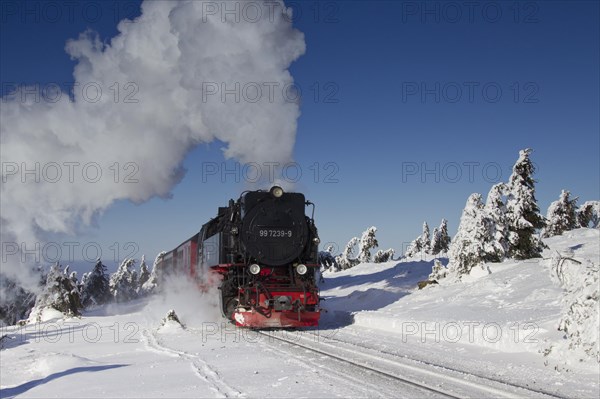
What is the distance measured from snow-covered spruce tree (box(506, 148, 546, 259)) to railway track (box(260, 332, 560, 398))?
19.2m

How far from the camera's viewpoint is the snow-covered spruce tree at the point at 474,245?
23062 millimetres

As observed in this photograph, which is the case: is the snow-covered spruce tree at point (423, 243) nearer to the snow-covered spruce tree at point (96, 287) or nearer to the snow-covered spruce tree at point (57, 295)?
the snow-covered spruce tree at point (96, 287)

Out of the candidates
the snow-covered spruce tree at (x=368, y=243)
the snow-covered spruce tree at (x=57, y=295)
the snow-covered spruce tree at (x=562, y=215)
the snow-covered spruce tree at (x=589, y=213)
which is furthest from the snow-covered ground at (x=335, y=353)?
the snow-covered spruce tree at (x=589, y=213)

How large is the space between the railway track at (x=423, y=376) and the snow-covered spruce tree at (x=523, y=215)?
1917cm

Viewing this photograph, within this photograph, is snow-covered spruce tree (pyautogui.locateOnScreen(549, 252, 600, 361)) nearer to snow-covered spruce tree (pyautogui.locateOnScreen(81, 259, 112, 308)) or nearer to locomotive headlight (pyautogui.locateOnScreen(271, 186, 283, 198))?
locomotive headlight (pyautogui.locateOnScreen(271, 186, 283, 198))

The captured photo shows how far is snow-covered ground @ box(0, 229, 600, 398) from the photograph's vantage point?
6.66 meters

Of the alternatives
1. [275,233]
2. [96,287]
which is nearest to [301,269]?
[275,233]

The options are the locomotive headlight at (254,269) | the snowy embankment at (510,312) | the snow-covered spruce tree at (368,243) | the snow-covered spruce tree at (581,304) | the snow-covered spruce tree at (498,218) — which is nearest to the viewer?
the snow-covered spruce tree at (581,304)

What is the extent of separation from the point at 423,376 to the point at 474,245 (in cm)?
1745

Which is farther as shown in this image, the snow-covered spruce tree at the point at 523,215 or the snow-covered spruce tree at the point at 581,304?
the snow-covered spruce tree at the point at 523,215

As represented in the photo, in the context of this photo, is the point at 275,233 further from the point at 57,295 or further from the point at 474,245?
the point at 57,295

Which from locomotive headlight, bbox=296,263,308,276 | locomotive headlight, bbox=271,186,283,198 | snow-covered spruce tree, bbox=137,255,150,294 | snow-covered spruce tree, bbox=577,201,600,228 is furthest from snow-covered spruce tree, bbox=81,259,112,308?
snow-covered spruce tree, bbox=577,201,600,228

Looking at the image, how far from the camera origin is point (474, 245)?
23297mm

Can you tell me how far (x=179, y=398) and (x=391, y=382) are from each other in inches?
115
